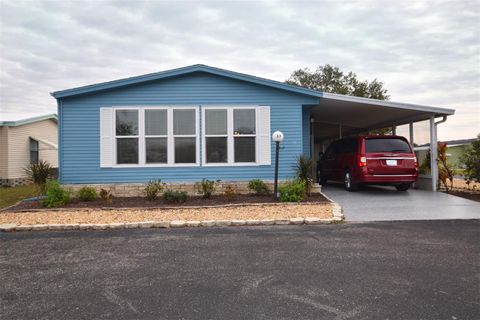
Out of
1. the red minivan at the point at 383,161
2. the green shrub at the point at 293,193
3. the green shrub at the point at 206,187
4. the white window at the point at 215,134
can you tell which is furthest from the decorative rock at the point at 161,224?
the red minivan at the point at 383,161

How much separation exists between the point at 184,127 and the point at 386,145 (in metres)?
5.88

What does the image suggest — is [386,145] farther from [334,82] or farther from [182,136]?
[334,82]

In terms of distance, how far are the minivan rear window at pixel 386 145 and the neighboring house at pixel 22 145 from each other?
15138mm

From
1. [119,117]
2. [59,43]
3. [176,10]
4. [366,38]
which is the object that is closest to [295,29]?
[366,38]

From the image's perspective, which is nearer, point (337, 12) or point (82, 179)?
point (82, 179)

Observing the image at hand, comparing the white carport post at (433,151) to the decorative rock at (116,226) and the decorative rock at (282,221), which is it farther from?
the decorative rock at (116,226)

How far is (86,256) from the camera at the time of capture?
15.4 ft

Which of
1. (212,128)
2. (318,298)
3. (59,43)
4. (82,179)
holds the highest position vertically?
(59,43)

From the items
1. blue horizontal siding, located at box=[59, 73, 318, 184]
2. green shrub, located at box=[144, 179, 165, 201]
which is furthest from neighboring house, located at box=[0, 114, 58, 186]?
green shrub, located at box=[144, 179, 165, 201]

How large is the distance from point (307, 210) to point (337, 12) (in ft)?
26.6

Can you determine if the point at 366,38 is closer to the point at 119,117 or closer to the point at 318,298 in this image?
the point at 119,117

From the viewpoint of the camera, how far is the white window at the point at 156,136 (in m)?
10.1

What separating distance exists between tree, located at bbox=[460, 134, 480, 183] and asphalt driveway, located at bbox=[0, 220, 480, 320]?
4.95 m

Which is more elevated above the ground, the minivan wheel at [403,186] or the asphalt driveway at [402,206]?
the minivan wheel at [403,186]
